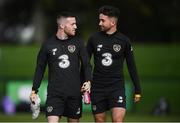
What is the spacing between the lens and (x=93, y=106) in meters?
14.0

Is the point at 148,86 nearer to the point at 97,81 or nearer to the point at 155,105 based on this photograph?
the point at 155,105

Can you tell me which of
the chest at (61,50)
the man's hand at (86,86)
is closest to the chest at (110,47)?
the chest at (61,50)

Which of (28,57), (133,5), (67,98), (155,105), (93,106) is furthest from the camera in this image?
(133,5)

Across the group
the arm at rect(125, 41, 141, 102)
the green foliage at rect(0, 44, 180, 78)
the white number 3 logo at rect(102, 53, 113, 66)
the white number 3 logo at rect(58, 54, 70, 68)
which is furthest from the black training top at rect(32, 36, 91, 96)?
the green foliage at rect(0, 44, 180, 78)

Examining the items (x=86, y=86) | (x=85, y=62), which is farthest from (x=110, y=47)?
(x=86, y=86)

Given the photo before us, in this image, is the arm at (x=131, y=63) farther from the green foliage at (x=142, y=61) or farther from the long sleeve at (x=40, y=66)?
the green foliage at (x=142, y=61)

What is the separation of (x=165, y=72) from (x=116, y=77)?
15.6 meters

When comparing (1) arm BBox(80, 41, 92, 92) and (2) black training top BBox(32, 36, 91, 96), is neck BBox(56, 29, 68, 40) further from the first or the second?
(1) arm BBox(80, 41, 92, 92)

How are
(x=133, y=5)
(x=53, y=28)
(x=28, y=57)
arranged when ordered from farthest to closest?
(x=53, y=28) < (x=133, y=5) < (x=28, y=57)

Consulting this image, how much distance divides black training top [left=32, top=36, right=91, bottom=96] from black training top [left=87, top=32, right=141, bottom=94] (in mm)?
771

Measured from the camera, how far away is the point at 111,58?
1383 cm

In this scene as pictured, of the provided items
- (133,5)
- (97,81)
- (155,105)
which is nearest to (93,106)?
(97,81)

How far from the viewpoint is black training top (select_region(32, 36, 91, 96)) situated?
1303 centimetres

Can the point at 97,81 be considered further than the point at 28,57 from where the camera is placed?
No
